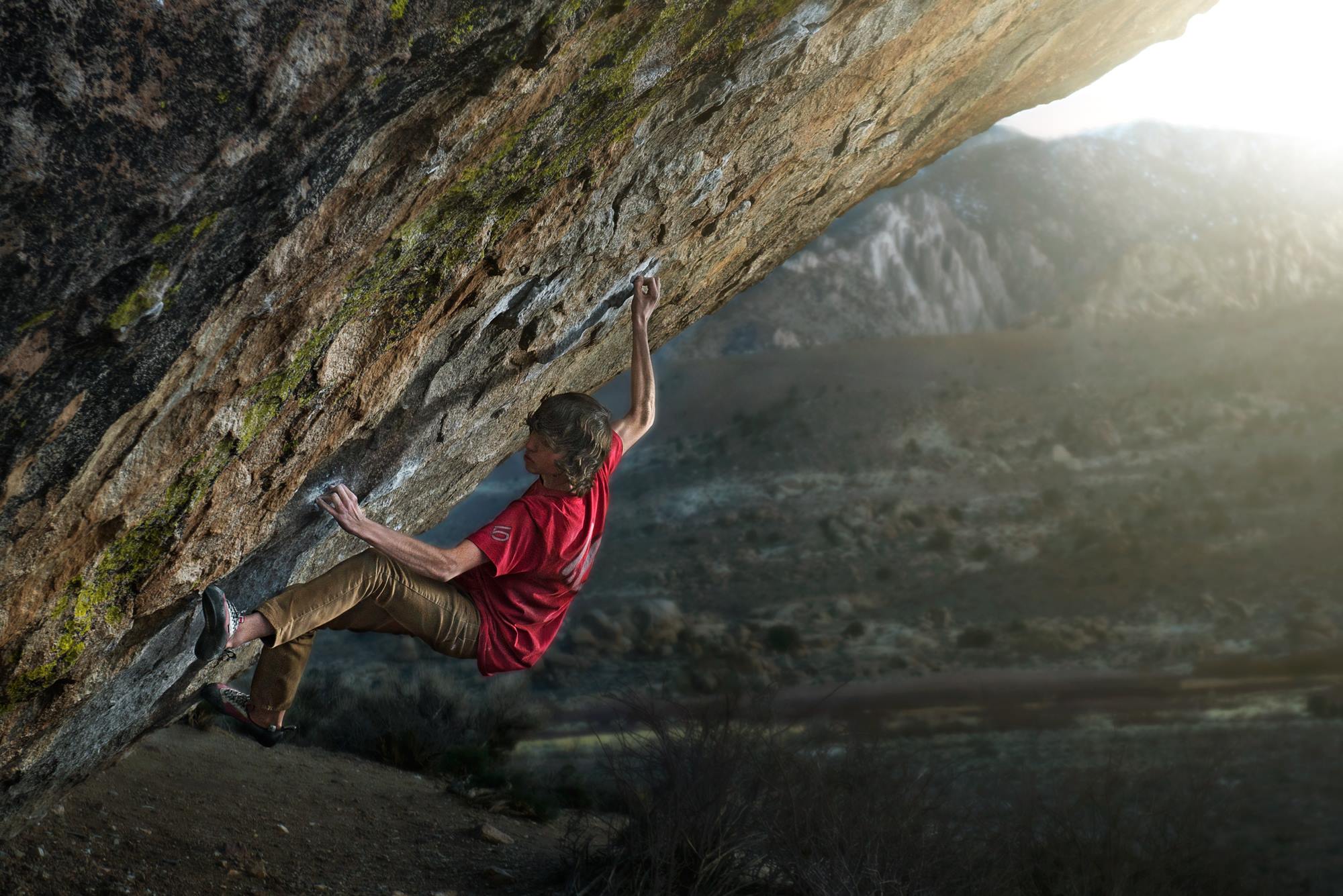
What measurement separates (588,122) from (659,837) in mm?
5253

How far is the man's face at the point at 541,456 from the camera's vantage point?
3266 millimetres

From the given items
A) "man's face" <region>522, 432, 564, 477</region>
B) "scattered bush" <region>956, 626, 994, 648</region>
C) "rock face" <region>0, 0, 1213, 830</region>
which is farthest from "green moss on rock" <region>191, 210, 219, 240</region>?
"scattered bush" <region>956, 626, 994, 648</region>

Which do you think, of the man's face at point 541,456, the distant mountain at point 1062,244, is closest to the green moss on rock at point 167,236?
the man's face at point 541,456

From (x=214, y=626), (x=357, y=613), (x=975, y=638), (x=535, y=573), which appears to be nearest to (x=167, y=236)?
(x=214, y=626)

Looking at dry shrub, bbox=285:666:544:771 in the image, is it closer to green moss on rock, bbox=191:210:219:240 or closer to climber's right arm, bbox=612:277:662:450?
climber's right arm, bbox=612:277:662:450

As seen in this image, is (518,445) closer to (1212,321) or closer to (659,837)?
(659,837)

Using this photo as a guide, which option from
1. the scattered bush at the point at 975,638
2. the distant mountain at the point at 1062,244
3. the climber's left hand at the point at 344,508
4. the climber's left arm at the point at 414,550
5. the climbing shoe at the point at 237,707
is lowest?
the scattered bush at the point at 975,638

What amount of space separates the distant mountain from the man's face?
4219 centimetres

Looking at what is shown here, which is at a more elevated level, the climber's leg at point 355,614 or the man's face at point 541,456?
the man's face at point 541,456

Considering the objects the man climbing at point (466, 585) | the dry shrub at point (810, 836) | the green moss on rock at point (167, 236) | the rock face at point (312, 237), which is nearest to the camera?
the rock face at point (312, 237)

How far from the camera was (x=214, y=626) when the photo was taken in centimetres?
290

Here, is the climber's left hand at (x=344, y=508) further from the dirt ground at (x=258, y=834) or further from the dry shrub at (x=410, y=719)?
the dry shrub at (x=410, y=719)

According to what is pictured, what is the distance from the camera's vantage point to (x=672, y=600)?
2991cm

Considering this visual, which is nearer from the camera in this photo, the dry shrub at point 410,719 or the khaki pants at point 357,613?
the khaki pants at point 357,613
